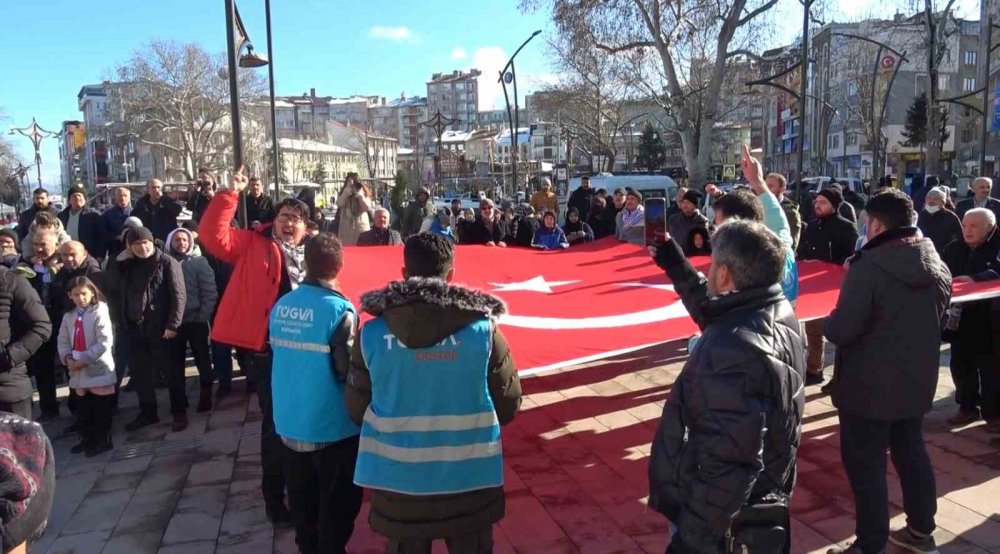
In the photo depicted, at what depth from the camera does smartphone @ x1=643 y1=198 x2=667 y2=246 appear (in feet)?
10.8

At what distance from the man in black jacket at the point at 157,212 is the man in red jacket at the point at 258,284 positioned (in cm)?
611

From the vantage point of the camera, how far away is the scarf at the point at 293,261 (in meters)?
4.13

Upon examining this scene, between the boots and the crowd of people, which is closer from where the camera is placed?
the crowd of people

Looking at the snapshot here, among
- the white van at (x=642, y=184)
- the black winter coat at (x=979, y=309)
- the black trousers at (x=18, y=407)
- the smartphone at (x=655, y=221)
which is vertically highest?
the white van at (x=642, y=184)

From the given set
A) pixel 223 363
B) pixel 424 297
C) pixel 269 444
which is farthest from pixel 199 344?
pixel 424 297

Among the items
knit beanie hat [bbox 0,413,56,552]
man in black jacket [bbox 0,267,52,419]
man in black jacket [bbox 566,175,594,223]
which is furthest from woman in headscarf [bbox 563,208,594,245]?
knit beanie hat [bbox 0,413,56,552]

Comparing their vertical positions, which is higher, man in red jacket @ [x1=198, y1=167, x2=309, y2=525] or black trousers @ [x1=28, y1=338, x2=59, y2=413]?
man in red jacket @ [x1=198, y1=167, x2=309, y2=525]

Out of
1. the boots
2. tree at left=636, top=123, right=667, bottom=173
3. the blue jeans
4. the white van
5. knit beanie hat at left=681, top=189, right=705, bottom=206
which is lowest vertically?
the boots

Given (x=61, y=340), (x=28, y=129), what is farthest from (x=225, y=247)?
(x=28, y=129)

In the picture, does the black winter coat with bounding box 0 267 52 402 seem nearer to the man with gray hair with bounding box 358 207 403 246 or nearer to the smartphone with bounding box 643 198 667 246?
the man with gray hair with bounding box 358 207 403 246

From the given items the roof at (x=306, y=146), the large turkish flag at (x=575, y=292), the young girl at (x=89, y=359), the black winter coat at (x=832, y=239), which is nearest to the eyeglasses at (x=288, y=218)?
the large turkish flag at (x=575, y=292)

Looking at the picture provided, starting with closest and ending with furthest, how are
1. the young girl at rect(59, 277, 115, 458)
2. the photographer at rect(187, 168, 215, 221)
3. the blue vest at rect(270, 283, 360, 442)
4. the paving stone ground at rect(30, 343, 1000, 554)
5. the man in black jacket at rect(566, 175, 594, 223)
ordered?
the blue vest at rect(270, 283, 360, 442) < the paving stone ground at rect(30, 343, 1000, 554) < the young girl at rect(59, 277, 115, 458) < the photographer at rect(187, 168, 215, 221) < the man in black jacket at rect(566, 175, 594, 223)

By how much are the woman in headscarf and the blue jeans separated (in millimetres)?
4857

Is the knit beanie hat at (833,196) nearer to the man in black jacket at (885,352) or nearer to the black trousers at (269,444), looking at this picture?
the man in black jacket at (885,352)
